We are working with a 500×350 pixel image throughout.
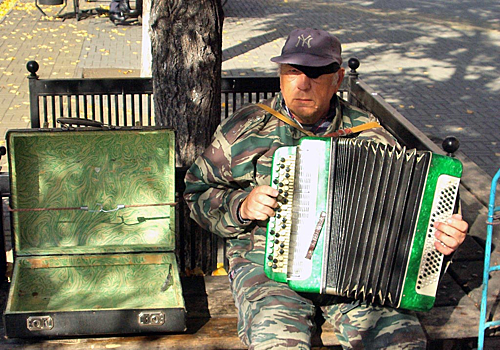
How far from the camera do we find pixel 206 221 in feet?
10.7

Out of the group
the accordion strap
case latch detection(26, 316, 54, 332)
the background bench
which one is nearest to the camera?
case latch detection(26, 316, 54, 332)

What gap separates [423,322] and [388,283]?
1.57 feet

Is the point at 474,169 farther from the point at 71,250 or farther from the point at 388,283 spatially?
the point at 71,250

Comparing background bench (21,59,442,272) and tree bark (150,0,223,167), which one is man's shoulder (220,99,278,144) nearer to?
background bench (21,59,442,272)

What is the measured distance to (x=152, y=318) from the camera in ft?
9.78

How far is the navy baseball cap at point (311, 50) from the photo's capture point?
10.0ft

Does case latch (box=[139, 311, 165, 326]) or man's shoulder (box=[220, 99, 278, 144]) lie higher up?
man's shoulder (box=[220, 99, 278, 144])

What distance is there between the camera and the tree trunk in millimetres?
4230

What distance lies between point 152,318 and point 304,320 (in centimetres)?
68

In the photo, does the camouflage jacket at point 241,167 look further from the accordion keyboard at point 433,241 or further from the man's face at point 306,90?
the accordion keyboard at point 433,241

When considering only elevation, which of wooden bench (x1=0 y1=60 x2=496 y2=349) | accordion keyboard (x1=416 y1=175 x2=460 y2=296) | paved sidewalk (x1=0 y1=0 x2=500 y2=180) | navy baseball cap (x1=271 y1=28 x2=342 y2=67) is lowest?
paved sidewalk (x1=0 y1=0 x2=500 y2=180)

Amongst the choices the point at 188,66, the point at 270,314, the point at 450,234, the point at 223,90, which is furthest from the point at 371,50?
the point at 270,314

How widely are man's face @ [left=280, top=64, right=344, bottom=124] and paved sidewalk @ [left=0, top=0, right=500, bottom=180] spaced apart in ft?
12.3

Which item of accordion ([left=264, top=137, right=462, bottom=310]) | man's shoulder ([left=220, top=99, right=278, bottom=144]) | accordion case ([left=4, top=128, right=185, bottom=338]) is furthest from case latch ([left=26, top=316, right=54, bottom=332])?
man's shoulder ([left=220, top=99, right=278, bottom=144])
